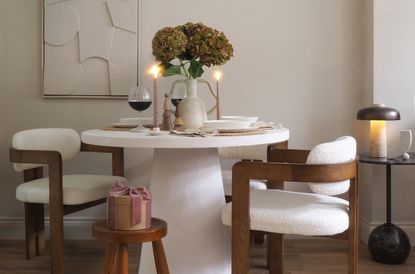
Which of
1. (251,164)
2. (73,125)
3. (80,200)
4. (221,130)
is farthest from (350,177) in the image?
(73,125)

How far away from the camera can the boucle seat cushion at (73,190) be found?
98.0 inches

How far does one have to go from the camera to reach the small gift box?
1.74m

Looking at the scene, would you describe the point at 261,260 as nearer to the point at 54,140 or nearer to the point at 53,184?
the point at 53,184

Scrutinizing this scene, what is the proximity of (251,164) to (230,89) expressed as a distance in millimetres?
1489

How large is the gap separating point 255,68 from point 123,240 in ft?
6.10

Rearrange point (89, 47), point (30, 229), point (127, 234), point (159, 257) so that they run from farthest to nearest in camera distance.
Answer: point (89, 47) < point (30, 229) < point (159, 257) < point (127, 234)

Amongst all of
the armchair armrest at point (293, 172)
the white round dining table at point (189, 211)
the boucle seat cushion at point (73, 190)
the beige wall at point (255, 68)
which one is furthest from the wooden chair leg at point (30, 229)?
the armchair armrest at point (293, 172)

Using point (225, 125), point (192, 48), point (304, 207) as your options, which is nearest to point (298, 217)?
point (304, 207)

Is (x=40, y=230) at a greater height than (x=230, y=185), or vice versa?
(x=230, y=185)

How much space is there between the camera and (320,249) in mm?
3102

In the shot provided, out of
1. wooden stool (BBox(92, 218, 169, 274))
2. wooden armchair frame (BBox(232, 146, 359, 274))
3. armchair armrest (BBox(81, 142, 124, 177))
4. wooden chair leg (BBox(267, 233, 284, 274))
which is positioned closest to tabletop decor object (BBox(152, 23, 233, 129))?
wooden armchair frame (BBox(232, 146, 359, 274))

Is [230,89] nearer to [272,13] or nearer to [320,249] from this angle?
[272,13]

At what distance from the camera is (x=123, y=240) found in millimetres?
1711

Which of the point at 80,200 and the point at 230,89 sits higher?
the point at 230,89
